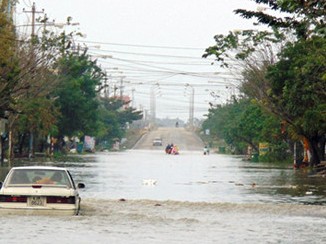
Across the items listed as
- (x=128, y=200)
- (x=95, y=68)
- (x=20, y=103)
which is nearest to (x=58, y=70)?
(x=20, y=103)

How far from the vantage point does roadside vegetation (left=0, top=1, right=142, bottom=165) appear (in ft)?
200

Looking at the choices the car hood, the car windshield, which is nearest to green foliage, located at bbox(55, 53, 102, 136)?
the car windshield

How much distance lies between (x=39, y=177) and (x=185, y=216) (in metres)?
4.59

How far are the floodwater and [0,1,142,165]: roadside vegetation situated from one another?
1457 centimetres

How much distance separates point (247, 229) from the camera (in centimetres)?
2297

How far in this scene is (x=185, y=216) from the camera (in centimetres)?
2730

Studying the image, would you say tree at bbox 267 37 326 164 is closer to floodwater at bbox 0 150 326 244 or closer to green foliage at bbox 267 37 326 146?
green foliage at bbox 267 37 326 146

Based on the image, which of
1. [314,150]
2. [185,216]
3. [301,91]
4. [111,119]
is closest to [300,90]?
[301,91]

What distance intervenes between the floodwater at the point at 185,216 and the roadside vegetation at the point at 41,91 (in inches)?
574

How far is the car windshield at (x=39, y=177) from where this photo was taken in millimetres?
23844

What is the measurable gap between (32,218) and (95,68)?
10133 cm

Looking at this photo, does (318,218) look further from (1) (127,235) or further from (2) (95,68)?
(2) (95,68)

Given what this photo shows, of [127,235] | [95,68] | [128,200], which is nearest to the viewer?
[127,235]

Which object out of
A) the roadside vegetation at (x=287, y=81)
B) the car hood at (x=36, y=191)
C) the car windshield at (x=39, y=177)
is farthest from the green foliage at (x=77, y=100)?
the car hood at (x=36, y=191)
